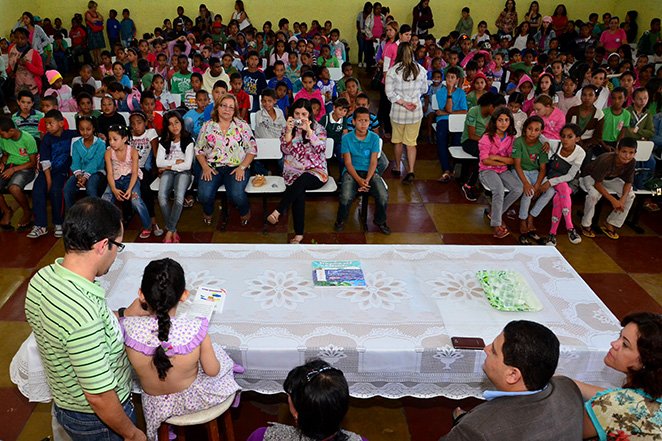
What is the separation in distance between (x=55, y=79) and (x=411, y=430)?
6.22 m

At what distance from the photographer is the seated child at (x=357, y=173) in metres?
5.09

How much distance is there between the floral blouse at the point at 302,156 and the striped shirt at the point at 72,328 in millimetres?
3259

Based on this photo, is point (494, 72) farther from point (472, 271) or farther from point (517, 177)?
point (472, 271)

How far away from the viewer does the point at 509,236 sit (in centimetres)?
526

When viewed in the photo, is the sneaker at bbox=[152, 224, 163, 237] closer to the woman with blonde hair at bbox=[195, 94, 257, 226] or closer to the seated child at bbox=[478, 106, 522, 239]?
the woman with blonde hair at bbox=[195, 94, 257, 226]

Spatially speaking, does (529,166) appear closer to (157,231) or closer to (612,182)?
(612,182)

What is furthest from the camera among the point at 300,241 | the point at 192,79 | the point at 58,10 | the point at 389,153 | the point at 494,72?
the point at 58,10

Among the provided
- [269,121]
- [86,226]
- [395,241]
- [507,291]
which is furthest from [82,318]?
[269,121]

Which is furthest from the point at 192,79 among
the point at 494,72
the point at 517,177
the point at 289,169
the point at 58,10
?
the point at 58,10

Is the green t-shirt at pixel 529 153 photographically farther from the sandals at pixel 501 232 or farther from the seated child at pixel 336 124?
the seated child at pixel 336 124

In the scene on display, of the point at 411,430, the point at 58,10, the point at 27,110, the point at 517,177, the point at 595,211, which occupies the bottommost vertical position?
the point at 411,430

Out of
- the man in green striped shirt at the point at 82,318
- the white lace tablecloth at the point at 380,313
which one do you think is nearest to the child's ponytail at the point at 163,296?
the man in green striped shirt at the point at 82,318

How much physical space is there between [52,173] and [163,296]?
3740 millimetres

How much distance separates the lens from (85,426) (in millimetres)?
2000
